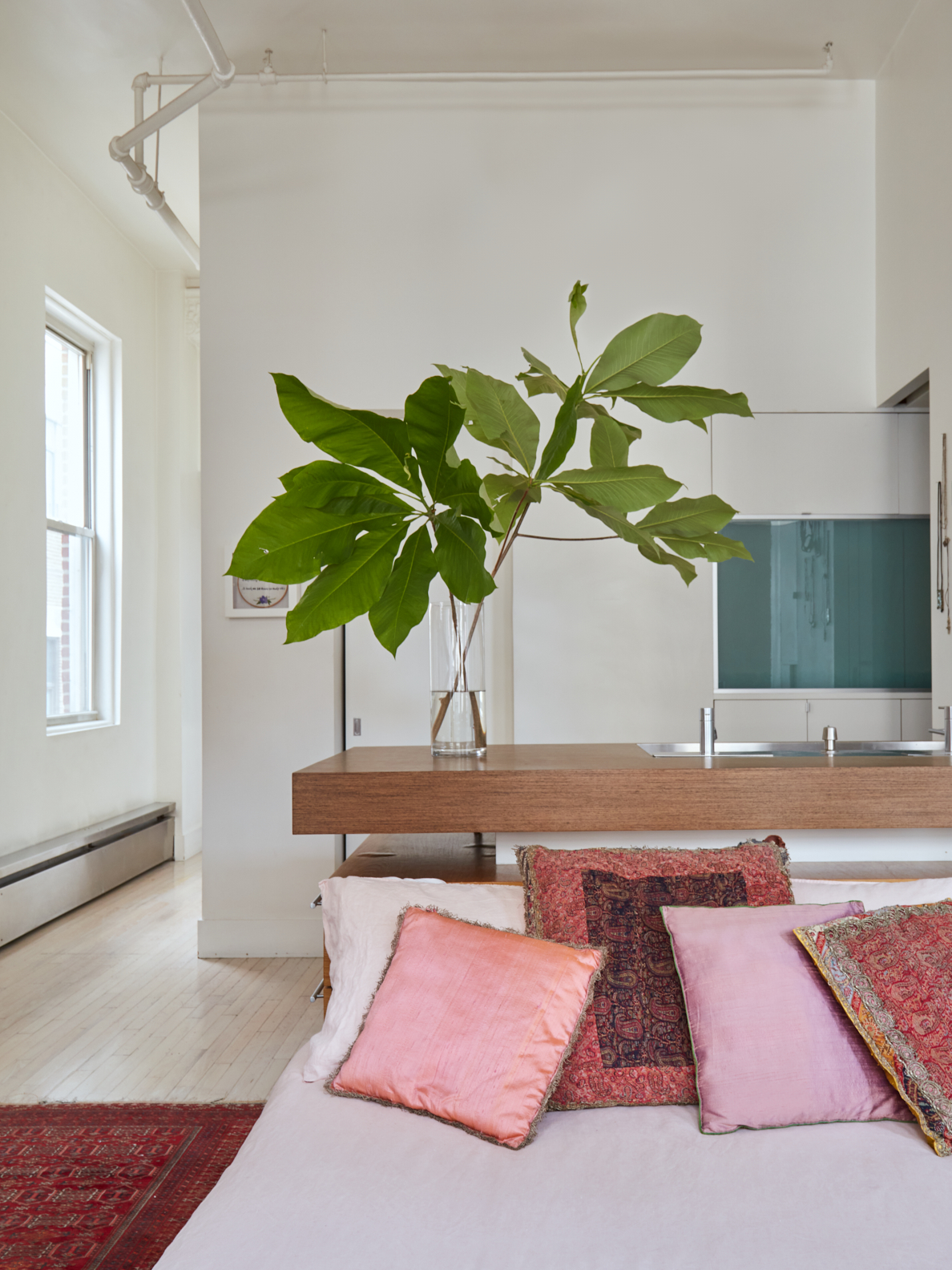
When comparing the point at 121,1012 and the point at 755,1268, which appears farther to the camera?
the point at 121,1012

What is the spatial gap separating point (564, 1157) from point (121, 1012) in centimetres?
247

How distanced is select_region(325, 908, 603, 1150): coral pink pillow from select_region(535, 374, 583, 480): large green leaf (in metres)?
0.94

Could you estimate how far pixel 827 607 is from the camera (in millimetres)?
4270

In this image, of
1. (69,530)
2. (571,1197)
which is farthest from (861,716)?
(69,530)

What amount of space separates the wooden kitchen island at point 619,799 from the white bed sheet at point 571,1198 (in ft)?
2.09

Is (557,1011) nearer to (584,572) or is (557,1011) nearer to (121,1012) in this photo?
(121,1012)

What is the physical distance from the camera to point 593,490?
2.25m

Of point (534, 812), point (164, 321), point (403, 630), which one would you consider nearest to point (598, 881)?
point (534, 812)

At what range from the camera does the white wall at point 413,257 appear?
4273 mm

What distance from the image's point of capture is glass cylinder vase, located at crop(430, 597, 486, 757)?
2408 mm

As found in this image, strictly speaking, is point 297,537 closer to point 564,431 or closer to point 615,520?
point 564,431

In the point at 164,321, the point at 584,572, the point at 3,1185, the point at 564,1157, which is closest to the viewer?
the point at 564,1157

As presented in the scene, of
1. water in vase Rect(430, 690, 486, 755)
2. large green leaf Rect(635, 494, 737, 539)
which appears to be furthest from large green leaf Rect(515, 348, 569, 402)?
water in vase Rect(430, 690, 486, 755)

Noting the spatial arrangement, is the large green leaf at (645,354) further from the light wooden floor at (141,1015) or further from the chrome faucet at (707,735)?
the light wooden floor at (141,1015)
